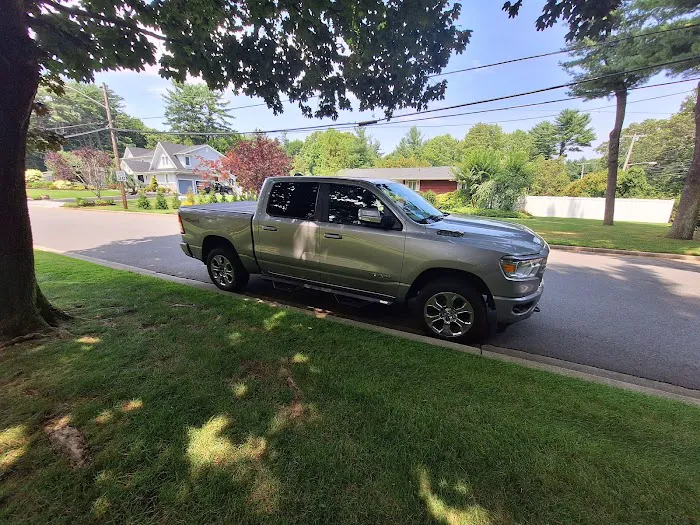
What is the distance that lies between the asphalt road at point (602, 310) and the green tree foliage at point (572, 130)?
56.0m

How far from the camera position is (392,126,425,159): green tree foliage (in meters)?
73.2

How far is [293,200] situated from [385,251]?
67.7 inches

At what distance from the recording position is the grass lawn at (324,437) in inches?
72.3

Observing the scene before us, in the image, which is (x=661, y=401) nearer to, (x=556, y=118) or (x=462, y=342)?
(x=462, y=342)

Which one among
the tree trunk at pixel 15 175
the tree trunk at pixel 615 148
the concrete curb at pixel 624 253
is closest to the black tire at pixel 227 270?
the tree trunk at pixel 15 175

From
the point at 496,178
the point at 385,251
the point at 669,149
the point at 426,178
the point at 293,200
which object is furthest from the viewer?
the point at 669,149

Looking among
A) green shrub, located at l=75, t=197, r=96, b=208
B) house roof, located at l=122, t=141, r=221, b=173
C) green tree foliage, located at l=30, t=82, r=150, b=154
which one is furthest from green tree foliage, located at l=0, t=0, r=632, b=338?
green tree foliage, located at l=30, t=82, r=150, b=154

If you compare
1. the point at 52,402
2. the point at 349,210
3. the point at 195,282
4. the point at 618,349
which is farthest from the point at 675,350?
the point at 195,282

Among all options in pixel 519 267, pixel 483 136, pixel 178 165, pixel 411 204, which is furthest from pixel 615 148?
pixel 483 136

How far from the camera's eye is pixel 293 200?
16.3 ft

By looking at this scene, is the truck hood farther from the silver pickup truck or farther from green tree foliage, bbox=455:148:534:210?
green tree foliage, bbox=455:148:534:210

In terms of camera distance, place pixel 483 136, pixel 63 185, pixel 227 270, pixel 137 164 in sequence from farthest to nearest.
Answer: pixel 483 136
pixel 137 164
pixel 63 185
pixel 227 270

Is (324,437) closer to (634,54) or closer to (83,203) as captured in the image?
(634,54)

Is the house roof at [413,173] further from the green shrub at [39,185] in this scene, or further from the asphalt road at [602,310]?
the green shrub at [39,185]
